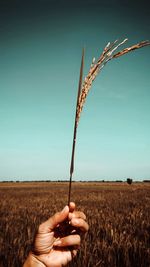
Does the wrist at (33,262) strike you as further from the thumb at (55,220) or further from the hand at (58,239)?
the thumb at (55,220)

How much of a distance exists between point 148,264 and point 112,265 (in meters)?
0.52

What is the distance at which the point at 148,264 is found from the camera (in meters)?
3.13

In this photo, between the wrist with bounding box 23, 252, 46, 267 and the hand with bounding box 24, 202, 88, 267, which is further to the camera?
the wrist with bounding box 23, 252, 46, 267

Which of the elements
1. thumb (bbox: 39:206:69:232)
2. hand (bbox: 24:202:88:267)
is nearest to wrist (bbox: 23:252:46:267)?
hand (bbox: 24:202:88:267)

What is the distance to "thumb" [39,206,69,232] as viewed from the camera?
1813 mm

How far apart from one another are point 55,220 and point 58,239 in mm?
372

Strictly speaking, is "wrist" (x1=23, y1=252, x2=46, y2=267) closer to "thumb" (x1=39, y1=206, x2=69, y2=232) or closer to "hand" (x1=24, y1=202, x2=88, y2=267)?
"hand" (x1=24, y1=202, x2=88, y2=267)

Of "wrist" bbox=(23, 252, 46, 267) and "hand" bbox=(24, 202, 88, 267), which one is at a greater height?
"hand" bbox=(24, 202, 88, 267)

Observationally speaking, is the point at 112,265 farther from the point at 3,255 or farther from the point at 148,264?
the point at 3,255

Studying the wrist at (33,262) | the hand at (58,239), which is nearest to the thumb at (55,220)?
the hand at (58,239)

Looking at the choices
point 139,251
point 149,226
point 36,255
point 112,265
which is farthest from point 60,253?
point 149,226

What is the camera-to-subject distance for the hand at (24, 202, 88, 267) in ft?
6.22

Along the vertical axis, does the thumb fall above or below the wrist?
above

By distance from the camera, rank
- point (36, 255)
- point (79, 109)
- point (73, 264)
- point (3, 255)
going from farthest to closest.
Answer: point (3, 255)
point (73, 264)
point (36, 255)
point (79, 109)
